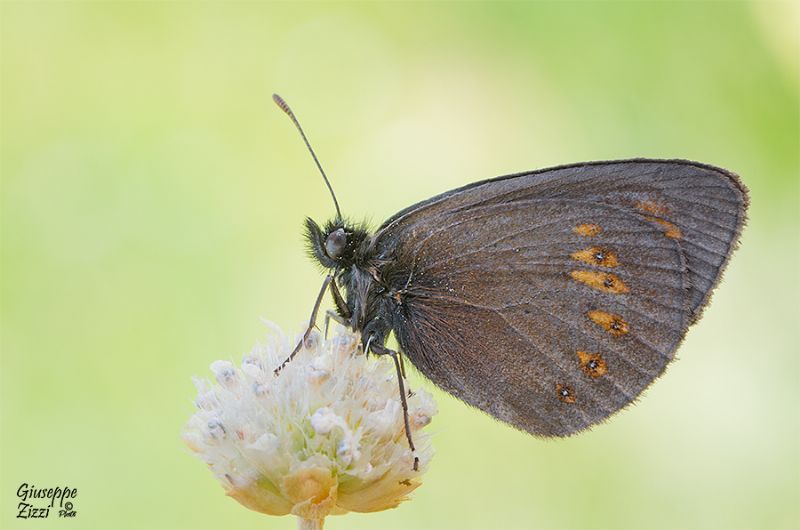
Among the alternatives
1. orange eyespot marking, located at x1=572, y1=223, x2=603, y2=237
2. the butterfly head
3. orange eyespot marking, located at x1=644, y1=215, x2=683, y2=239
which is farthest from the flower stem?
orange eyespot marking, located at x1=644, y1=215, x2=683, y2=239

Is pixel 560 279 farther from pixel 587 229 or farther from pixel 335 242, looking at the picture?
pixel 335 242

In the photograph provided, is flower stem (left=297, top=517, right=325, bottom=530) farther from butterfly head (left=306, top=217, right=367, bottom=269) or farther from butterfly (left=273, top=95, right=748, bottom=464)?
butterfly head (left=306, top=217, right=367, bottom=269)

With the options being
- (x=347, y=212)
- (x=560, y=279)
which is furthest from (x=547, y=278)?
(x=347, y=212)

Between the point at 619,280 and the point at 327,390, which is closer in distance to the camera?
the point at 327,390

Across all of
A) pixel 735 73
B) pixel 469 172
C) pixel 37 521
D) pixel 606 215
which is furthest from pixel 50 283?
pixel 735 73

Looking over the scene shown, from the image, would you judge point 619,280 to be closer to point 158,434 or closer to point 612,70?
point 158,434

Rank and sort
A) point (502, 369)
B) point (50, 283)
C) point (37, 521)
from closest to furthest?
point (502, 369), point (37, 521), point (50, 283)

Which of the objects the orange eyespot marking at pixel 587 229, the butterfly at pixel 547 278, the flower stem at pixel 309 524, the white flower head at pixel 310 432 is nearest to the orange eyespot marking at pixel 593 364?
the butterfly at pixel 547 278
